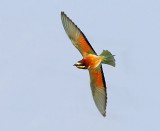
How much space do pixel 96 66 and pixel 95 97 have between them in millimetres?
1442

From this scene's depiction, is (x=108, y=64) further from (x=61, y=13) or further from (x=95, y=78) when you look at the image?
(x=61, y=13)

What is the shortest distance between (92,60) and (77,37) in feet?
4.85

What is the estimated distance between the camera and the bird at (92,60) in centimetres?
2292

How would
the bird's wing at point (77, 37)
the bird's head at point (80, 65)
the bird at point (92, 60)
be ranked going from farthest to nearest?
the bird's wing at point (77, 37)
the bird at point (92, 60)
the bird's head at point (80, 65)

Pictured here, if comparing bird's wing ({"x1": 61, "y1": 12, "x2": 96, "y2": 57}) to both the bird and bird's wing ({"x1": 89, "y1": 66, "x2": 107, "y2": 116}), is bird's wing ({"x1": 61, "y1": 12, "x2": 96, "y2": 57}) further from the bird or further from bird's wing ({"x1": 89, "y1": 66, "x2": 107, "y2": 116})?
bird's wing ({"x1": 89, "y1": 66, "x2": 107, "y2": 116})

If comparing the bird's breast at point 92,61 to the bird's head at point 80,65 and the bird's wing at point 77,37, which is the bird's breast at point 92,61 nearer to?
the bird's head at point 80,65

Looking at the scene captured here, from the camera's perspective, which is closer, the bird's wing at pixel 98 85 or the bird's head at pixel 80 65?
the bird's head at pixel 80 65

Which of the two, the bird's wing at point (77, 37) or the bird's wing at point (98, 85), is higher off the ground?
the bird's wing at point (77, 37)

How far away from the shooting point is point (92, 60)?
2302 centimetres

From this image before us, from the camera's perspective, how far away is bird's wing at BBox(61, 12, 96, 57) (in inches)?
916

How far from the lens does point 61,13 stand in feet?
76.0

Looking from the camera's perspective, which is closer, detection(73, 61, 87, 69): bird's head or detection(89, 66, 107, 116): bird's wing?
detection(73, 61, 87, 69): bird's head

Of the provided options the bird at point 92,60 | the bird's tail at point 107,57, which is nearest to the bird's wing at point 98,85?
the bird at point 92,60

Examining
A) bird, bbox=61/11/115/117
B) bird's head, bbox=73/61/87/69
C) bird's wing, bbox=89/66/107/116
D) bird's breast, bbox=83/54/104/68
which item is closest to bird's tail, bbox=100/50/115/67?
bird, bbox=61/11/115/117
